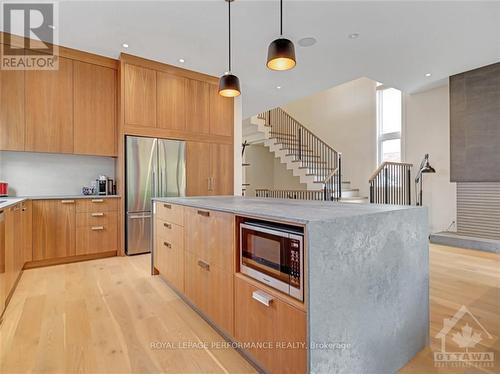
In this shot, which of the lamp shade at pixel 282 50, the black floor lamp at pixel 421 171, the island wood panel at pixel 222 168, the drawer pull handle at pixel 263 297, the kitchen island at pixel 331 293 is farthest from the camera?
the black floor lamp at pixel 421 171

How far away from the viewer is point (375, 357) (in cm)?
139

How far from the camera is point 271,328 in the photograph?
1.36m

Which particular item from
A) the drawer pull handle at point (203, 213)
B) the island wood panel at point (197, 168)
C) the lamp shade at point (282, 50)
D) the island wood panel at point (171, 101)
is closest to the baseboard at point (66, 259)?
the island wood panel at point (197, 168)

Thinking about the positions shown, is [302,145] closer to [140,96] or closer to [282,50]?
[140,96]

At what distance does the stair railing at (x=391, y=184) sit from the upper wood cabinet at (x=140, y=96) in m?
4.01

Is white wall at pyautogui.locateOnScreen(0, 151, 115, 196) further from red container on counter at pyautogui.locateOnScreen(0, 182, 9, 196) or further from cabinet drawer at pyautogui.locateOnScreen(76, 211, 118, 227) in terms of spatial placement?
cabinet drawer at pyautogui.locateOnScreen(76, 211, 118, 227)

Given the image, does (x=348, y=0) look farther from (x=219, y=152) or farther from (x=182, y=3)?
(x=219, y=152)

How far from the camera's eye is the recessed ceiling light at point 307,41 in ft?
11.8

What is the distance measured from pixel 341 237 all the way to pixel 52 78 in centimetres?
428

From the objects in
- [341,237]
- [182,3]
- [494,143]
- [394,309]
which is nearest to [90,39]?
[182,3]

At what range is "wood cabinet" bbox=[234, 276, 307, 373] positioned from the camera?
1.20 m

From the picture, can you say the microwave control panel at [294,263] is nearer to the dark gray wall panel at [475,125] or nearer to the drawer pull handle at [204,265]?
the drawer pull handle at [204,265]

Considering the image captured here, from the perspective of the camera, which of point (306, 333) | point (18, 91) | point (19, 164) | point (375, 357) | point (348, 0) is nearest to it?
point (306, 333)

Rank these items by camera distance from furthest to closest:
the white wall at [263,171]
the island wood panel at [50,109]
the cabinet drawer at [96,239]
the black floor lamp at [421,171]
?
1. the white wall at [263,171]
2. the black floor lamp at [421,171]
3. the cabinet drawer at [96,239]
4. the island wood panel at [50,109]
